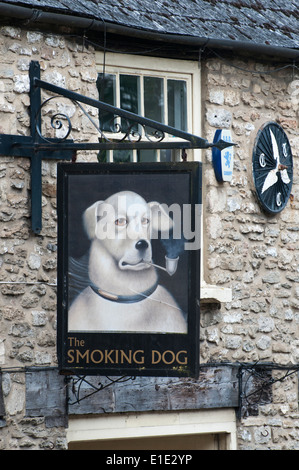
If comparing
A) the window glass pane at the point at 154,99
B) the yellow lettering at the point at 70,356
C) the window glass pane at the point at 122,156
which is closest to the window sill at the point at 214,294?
the window glass pane at the point at 122,156

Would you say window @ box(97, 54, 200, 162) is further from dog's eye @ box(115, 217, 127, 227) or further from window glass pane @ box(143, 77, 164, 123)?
dog's eye @ box(115, 217, 127, 227)

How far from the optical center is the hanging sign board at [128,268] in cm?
701

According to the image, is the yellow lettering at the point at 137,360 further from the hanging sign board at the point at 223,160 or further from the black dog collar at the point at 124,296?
the hanging sign board at the point at 223,160

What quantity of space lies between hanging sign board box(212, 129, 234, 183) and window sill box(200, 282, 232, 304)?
3.21 ft

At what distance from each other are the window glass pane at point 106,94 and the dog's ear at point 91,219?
134 cm

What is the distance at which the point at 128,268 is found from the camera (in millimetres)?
7113

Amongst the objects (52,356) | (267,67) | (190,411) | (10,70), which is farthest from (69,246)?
(267,67)

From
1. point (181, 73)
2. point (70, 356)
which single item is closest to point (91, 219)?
point (70, 356)

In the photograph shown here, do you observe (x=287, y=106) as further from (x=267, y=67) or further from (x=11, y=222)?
(x=11, y=222)

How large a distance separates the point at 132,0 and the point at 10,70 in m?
1.52

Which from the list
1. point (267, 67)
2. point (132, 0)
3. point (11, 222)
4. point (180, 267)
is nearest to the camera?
point (180, 267)

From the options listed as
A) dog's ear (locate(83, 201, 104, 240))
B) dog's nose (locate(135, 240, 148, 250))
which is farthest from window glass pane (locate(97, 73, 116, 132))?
dog's nose (locate(135, 240, 148, 250))

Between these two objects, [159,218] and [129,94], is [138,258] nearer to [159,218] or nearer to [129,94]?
[159,218]

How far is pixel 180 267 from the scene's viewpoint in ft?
23.2
